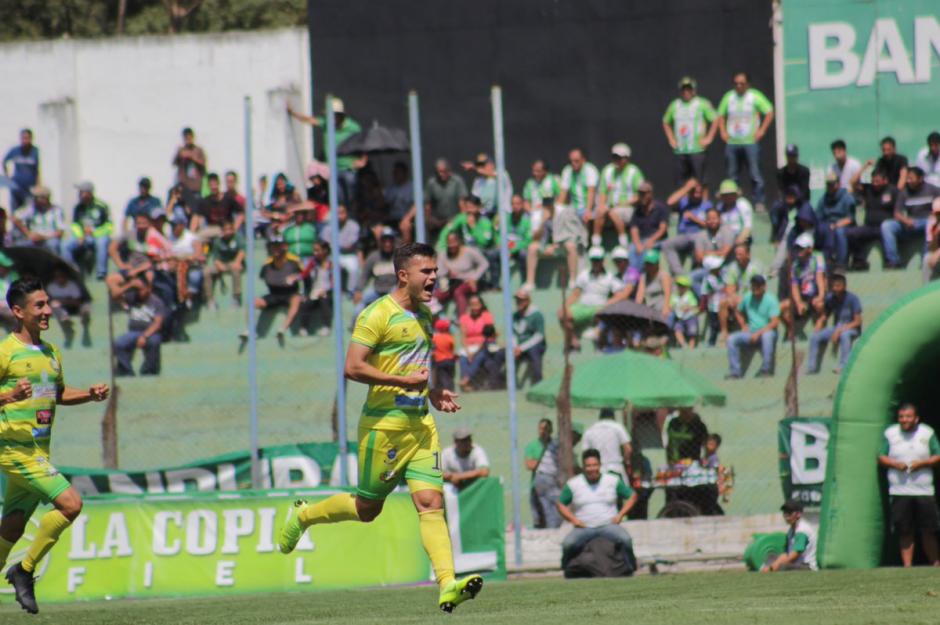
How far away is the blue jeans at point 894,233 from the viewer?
2031cm

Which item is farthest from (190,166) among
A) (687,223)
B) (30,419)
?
(30,419)

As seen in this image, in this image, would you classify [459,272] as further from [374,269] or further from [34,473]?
[34,473]

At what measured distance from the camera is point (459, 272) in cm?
2039

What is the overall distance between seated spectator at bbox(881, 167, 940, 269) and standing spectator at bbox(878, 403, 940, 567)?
539 cm

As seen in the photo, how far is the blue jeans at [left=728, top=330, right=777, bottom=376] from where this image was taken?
1892 centimetres

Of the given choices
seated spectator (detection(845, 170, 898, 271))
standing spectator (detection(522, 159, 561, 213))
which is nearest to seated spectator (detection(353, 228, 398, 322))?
standing spectator (detection(522, 159, 561, 213))

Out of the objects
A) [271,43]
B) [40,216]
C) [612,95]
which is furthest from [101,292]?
[612,95]

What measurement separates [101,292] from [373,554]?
26.7ft

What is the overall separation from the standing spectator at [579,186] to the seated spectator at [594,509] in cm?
580

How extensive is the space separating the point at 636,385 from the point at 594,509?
1877 mm

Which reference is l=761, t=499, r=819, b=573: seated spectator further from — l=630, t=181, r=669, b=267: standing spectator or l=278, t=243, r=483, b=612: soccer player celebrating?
l=278, t=243, r=483, b=612: soccer player celebrating

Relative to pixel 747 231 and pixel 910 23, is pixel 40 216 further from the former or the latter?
pixel 910 23

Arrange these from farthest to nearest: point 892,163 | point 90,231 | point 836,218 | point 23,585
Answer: point 90,231, point 892,163, point 836,218, point 23,585

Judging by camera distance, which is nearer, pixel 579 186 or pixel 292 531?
pixel 292 531
